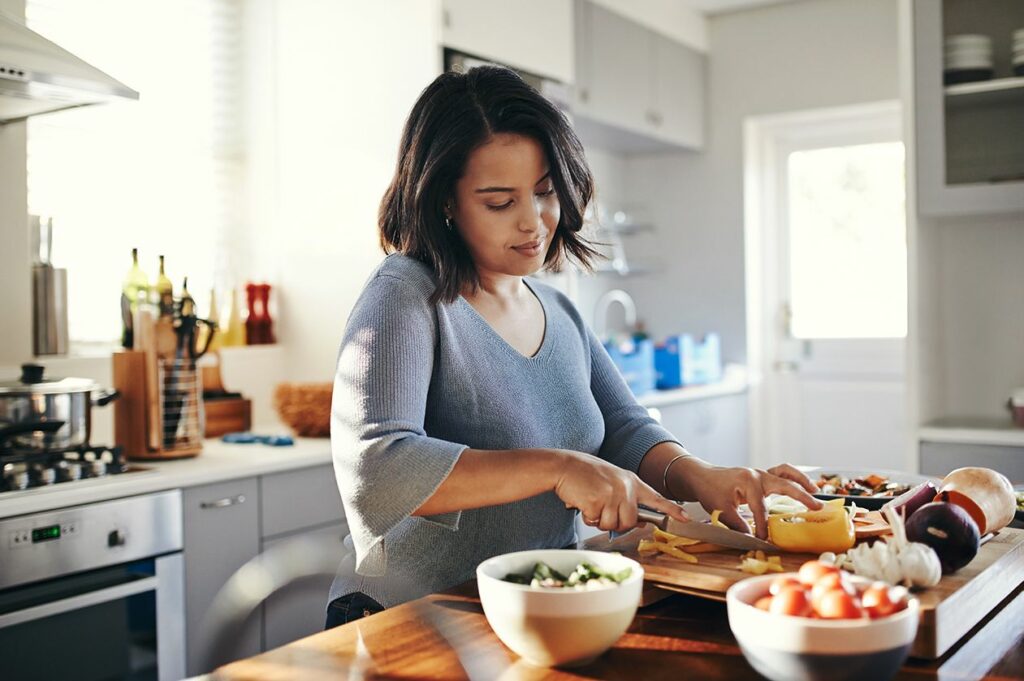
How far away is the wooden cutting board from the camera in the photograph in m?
0.99

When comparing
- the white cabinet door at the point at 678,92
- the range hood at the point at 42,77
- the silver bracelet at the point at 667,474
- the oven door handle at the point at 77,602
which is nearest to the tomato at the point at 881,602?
the silver bracelet at the point at 667,474

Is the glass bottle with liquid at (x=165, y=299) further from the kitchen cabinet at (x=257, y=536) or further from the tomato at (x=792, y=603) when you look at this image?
the tomato at (x=792, y=603)

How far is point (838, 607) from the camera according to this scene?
0.87 metres

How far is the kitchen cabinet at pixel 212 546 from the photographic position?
2.41 metres

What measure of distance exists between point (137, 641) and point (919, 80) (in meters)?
2.85

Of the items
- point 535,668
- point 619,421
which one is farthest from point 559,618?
point 619,421

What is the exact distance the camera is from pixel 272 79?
140 inches

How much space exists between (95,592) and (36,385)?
47cm

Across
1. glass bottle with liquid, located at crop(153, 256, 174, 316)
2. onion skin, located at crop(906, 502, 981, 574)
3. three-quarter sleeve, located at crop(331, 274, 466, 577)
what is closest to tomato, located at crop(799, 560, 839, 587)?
onion skin, located at crop(906, 502, 981, 574)

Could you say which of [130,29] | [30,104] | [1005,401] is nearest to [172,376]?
[30,104]

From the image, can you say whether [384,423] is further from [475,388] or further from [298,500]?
[298,500]

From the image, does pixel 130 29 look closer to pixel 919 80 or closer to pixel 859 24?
pixel 919 80

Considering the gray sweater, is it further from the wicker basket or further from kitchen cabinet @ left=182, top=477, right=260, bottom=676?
the wicker basket

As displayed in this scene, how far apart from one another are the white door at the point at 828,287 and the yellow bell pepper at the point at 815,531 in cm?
360
